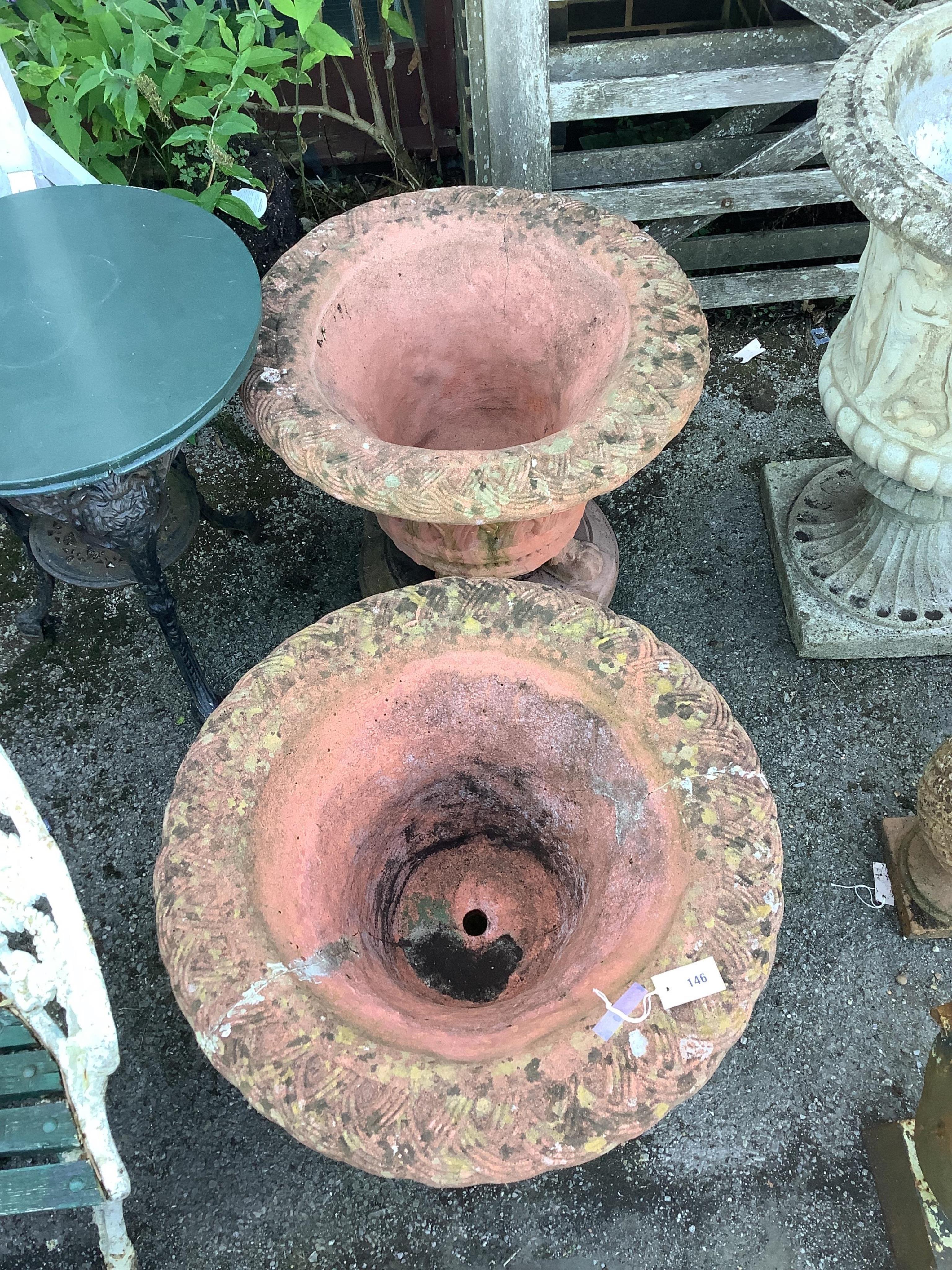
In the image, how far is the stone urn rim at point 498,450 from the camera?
1.78 metres

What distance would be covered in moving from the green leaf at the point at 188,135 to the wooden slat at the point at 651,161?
49.8 inches

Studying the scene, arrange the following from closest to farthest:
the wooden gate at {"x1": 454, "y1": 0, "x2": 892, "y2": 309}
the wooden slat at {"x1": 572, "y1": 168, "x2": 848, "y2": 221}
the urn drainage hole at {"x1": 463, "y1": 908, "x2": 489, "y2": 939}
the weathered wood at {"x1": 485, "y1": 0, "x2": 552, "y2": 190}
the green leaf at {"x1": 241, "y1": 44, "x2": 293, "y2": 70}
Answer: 1. the urn drainage hole at {"x1": 463, "y1": 908, "x2": 489, "y2": 939}
2. the green leaf at {"x1": 241, "y1": 44, "x2": 293, "y2": 70}
3. the weathered wood at {"x1": 485, "y1": 0, "x2": 552, "y2": 190}
4. the wooden gate at {"x1": 454, "y1": 0, "x2": 892, "y2": 309}
5. the wooden slat at {"x1": 572, "y1": 168, "x2": 848, "y2": 221}

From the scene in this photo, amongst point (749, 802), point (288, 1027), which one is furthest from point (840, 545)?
point (288, 1027)

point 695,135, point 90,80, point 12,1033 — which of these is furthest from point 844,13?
point 12,1033

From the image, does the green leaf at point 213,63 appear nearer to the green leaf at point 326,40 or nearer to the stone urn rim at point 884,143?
the green leaf at point 326,40

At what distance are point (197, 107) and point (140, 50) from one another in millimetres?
183

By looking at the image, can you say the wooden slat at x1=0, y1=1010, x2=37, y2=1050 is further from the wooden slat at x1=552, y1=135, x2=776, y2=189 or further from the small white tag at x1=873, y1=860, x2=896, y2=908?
the wooden slat at x1=552, y1=135, x2=776, y2=189

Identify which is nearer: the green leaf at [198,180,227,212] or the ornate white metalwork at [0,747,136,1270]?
the ornate white metalwork at [0,747,136,1270]

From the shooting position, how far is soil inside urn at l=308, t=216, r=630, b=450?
2104 millimetres

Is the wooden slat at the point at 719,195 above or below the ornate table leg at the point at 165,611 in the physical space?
above

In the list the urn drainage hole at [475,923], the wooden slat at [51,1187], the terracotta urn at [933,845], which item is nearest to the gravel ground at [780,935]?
the terracotta urn at [933,845]

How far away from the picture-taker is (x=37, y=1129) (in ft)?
5.59

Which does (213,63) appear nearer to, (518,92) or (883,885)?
(518,92)

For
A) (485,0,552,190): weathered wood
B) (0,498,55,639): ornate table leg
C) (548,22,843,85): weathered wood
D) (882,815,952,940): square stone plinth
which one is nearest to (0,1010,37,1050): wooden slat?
(0,498,55,639): ornate table leg
